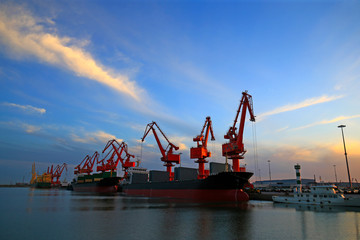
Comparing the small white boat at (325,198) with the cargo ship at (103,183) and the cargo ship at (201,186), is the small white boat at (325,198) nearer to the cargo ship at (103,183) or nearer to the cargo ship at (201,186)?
the cargo ship at (201,186)

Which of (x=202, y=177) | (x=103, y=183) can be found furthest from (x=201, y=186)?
(x=103, y=183)

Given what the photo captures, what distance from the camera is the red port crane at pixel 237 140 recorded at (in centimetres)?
4919

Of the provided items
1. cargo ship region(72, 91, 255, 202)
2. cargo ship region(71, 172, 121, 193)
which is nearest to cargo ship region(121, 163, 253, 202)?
cargo ship region(72, 91, 255, 202)

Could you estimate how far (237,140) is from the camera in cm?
4988

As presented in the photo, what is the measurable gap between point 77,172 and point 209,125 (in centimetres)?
10997

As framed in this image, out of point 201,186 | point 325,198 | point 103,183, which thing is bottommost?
point 103,183

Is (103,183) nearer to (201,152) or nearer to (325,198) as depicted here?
(201,152)

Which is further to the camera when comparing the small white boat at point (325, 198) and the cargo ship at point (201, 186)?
the cargo ship at point (201, 186)

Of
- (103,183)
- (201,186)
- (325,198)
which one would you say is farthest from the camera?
(103,183)

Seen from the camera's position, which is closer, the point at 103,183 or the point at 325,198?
the point at 325,198

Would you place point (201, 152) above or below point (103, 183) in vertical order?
above

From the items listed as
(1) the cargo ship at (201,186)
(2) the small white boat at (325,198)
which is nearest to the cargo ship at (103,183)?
(1) the cargo ship at (201,186)

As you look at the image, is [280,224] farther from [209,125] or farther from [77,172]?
[77,172]

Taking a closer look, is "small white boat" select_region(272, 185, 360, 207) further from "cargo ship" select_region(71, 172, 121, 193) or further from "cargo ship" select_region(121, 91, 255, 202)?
"cargo ship" select_region(71, 172, 121, 193)
